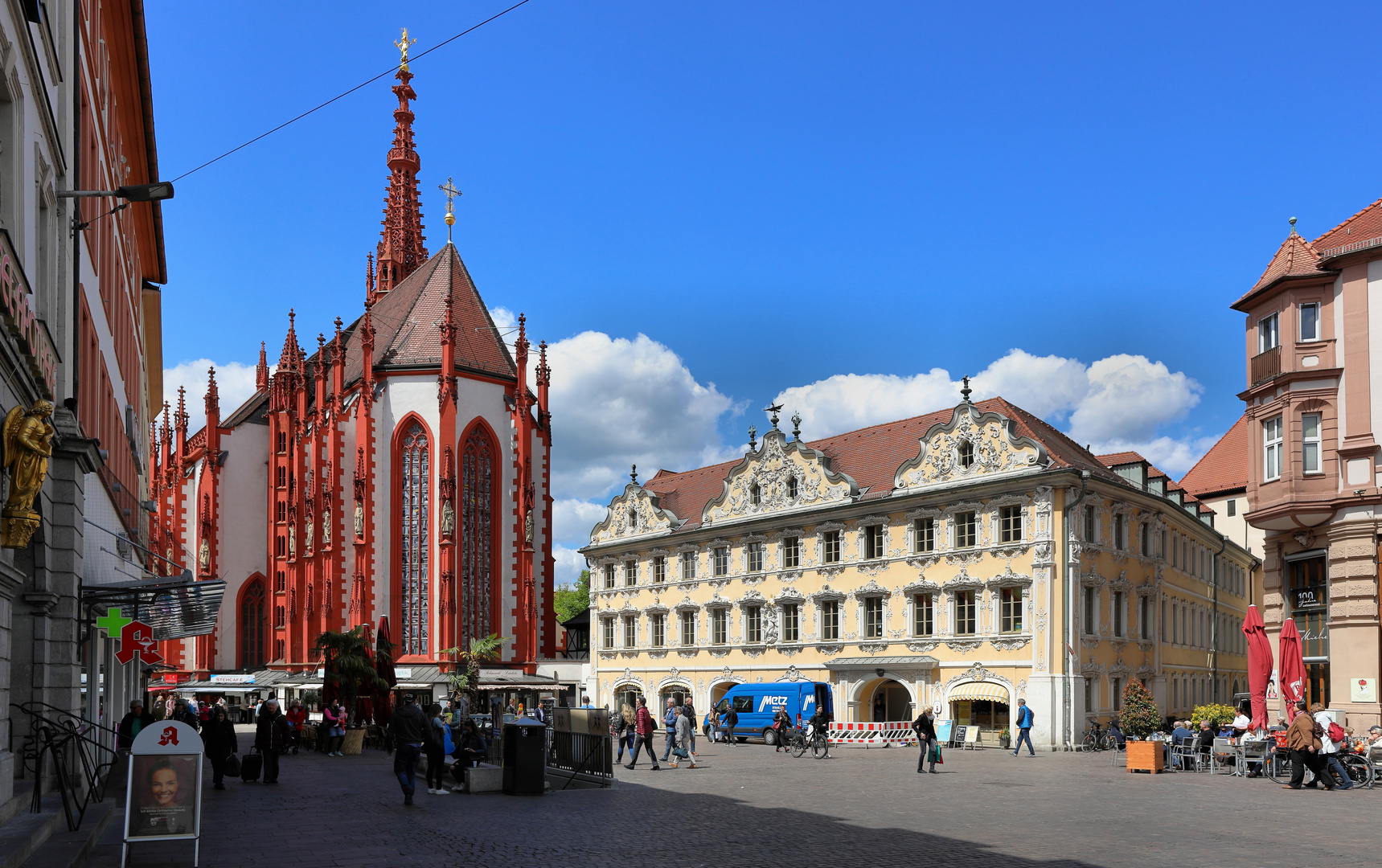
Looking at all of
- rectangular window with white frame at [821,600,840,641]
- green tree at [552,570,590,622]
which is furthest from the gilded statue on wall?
green tree at [552,570,590,622]

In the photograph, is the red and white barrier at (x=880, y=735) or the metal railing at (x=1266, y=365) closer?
the metal railing at (x=1266, y=365)

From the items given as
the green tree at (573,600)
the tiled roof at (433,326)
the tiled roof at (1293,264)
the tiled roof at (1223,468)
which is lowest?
the green tree at (573,600)

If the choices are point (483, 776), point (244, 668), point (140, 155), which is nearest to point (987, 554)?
point (483, 776)

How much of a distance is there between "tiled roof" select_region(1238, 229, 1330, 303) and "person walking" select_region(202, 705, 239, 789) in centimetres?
2570

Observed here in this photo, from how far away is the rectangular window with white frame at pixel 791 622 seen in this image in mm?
48672

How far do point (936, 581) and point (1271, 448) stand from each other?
13.9 meters

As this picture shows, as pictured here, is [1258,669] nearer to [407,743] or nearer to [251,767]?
[407,743]

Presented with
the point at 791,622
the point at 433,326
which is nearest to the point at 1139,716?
the point at 791,622

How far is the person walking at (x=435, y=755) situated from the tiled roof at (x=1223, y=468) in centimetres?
5704

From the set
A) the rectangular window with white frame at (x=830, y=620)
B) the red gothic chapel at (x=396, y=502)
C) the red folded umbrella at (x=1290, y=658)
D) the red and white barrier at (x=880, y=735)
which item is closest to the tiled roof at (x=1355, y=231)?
the red folded umbrella at (x=1290, y=658)

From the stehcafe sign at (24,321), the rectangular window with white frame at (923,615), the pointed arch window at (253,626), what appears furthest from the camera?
the pointed arch window at (253,626)

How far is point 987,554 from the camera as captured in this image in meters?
42.1

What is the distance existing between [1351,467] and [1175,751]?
7993 millimetres

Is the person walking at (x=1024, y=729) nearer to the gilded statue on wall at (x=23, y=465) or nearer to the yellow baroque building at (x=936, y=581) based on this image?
the yellow baroque building at (x=936, y=581)
